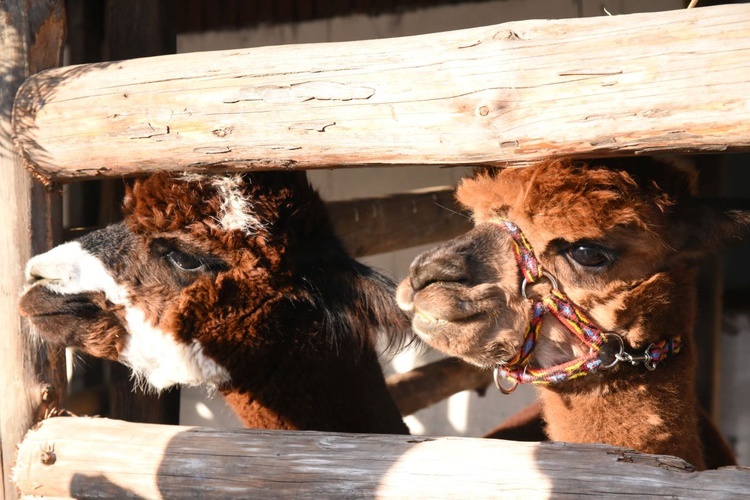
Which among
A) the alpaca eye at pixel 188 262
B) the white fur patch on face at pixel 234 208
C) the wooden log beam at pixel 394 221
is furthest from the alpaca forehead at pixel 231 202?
the wooden log beam at pixel 394 221

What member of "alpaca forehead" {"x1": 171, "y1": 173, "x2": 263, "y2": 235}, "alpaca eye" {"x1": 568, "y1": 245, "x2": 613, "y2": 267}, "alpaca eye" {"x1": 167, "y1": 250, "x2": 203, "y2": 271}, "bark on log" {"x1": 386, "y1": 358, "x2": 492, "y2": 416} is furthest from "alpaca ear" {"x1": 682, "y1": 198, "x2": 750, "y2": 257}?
"bark on log" {"x1": 386, "y1": 358, "x2": 492, "y2": 416}

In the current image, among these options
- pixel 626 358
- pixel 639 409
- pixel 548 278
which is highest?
pixel 548 278

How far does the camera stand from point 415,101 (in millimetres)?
1970

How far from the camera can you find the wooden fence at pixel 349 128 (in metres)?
1.75

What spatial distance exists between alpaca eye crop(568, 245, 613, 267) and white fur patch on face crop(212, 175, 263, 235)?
1.06 m

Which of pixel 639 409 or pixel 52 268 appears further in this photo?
pixel 52 268

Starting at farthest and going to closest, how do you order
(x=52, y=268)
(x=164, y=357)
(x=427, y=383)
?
(x=427, y=383), (x=164, y=357), (x=52, y=268)

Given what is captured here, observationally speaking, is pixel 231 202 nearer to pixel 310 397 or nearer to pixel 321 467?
pixel 310 397

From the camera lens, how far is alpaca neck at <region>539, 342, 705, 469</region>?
7.45 feet

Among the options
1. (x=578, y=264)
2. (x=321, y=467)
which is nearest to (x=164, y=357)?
(x=321, y=467)

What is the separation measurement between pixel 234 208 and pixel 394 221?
158 centimetres

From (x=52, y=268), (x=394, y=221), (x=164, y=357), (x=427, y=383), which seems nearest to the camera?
(x=52, y=268)

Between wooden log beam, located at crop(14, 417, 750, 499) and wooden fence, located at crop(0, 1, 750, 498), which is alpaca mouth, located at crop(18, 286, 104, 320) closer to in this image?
wooden fence, located at crop(0, 1, 750, 498)

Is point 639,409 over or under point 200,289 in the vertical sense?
under
